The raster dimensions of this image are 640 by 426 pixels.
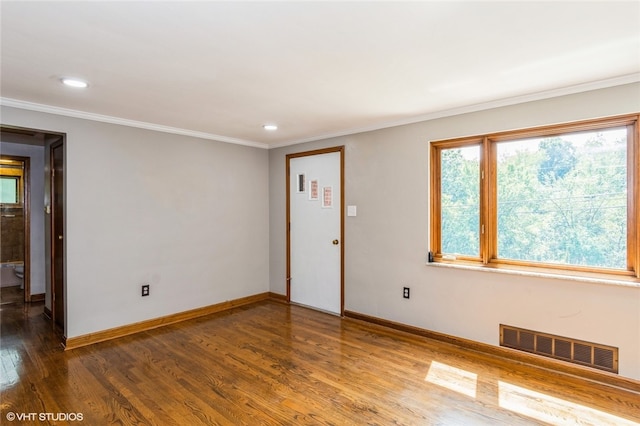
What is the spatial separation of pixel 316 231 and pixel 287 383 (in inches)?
89.6

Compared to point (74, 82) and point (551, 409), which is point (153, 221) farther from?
point (551, 409)

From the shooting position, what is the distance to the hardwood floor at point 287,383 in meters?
2.24

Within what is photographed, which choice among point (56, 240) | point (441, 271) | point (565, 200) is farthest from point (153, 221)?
point (565, 200)

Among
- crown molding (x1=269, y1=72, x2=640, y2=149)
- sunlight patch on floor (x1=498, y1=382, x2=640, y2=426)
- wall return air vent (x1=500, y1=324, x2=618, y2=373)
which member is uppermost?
crown molding (x1=269, y1=72, x2=640, y2=149)

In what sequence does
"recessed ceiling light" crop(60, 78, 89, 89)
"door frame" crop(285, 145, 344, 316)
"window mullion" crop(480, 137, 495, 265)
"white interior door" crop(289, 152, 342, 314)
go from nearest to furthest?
"recessed ceiling light" crop(60, 78, 89, 89), "window mullion" crop(480, 137, 495, 265), "door frame" crop(285, 145, 344, 316), "white interior door" crop(289, 152, 342, 314)

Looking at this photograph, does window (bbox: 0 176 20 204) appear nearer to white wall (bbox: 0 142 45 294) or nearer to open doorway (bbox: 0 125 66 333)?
open doorway (bbox: 0 125 66 333)

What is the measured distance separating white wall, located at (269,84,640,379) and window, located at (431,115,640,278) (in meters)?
0.15

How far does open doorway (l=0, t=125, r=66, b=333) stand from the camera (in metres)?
3.75

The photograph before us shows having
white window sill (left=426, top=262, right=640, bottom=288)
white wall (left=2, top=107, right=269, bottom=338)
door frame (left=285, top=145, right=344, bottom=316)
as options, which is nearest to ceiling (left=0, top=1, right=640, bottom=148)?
white wall (left=2, top=107, right=269, bottom=338)

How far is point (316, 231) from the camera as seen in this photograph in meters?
4.65

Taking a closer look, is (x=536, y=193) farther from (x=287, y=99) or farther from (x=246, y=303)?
(x=246, y=303)

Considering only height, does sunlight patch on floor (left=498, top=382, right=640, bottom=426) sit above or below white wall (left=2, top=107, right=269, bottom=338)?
below

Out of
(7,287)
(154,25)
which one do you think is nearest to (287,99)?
(154,25)

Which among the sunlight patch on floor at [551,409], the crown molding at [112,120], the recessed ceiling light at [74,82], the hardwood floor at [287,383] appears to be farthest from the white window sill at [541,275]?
the recessed ceiling light at [74,82]
